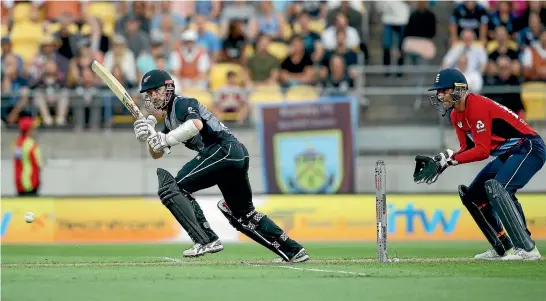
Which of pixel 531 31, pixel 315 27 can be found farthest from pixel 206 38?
pixel 531 31

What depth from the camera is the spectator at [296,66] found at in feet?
68.7

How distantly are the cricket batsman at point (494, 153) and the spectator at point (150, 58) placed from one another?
32.6ft

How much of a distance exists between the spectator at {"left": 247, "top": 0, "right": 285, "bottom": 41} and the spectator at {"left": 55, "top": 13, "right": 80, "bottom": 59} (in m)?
3.35

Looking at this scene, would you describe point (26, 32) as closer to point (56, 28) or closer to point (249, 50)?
point (56, 28)

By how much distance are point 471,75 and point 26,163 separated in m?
8.08

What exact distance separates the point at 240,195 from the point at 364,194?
251 inches

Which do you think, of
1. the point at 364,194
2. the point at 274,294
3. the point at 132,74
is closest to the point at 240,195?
the point at 274,294

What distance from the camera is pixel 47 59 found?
21203mm

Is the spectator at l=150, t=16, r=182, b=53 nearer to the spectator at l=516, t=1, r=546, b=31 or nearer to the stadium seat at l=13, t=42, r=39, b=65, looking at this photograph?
the stadium seat at l=13, t=42, r=39, b=65

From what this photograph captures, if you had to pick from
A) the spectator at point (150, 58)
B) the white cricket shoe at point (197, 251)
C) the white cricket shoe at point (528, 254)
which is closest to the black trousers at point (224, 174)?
the white cricket shoe at point (197, 251)

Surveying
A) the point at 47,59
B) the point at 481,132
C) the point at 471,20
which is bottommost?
the point at 481,132

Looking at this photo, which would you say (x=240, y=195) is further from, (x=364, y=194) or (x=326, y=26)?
(x=326, y=26)

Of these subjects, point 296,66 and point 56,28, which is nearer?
point 296,66

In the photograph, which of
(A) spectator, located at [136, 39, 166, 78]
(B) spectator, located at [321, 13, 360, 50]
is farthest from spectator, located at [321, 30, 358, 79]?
(A) spectator, located at [136, 39, 166, 78]
